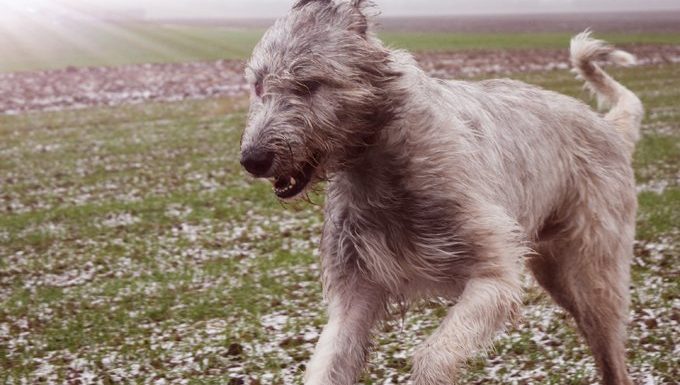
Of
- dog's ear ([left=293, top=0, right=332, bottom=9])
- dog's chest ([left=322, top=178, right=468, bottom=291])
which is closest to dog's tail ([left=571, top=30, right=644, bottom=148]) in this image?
dog's chest ([left=322, top=178, right=468, bottom=291])

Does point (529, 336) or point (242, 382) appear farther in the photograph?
point (529, 336)

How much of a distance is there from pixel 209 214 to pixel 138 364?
5.89 meters

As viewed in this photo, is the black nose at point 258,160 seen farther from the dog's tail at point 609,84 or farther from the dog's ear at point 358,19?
the dog's tail at point 609,84

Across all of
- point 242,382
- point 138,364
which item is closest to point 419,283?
point 242,382

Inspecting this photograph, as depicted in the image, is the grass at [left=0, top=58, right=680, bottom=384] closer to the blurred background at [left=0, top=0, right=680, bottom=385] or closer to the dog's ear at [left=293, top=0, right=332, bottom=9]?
the blurred background at [left=0, top=0, right=680, bottom=385]

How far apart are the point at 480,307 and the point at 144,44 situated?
5120 centimetres

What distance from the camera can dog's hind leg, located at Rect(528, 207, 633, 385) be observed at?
5348 mm

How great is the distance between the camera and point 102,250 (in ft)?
37.0

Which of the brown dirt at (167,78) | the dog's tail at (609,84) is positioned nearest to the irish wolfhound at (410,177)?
the dog's tail at (609,84)

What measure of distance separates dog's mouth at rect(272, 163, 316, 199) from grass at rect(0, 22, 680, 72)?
37.8m

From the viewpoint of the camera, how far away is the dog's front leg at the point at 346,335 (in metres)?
4.26

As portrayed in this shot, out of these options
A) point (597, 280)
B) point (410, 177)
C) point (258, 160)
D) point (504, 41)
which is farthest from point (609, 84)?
point (504, 41)

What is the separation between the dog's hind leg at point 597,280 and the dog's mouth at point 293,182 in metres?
2.19

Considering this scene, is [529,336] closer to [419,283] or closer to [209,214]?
A: [419,283]
